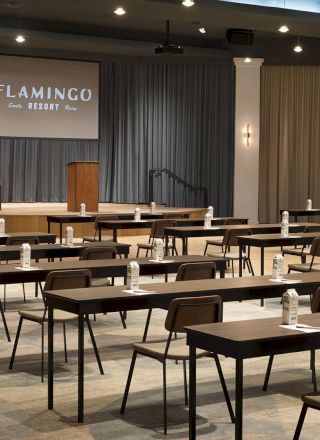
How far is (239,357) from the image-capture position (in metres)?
4.38

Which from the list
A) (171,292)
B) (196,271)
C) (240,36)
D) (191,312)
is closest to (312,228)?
(196,271)

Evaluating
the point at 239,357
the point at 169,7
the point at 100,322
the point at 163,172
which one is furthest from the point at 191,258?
the point at 163,172

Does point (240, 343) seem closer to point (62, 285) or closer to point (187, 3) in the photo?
point (62, 285)

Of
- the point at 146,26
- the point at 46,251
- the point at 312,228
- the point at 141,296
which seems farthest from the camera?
the point at 146,26

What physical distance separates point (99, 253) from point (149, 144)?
12977mm

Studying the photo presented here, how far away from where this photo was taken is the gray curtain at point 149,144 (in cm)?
2077

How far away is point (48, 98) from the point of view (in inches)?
738

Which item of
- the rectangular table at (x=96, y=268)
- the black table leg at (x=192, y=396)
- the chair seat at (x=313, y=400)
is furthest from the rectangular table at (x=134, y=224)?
the chair seat at (x=313, y=400)

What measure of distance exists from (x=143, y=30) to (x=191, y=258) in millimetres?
11847

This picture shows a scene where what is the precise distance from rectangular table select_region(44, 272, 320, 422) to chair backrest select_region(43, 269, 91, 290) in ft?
2.03

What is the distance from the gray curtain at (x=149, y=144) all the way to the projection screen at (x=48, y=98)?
2.35 m

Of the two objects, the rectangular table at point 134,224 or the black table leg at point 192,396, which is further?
the rectangular table at point 134,224

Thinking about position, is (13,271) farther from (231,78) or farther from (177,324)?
(231,78)

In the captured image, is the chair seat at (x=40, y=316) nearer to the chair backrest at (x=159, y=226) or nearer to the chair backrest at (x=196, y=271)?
the chair backrest at (x=196, y=271)
